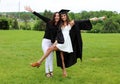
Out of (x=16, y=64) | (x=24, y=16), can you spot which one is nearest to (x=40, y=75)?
(x=16, y=64)

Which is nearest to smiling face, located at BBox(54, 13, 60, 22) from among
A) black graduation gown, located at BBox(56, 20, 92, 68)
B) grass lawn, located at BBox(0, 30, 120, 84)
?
black graduation gown, located at BBox(56, 20, 92, 68)

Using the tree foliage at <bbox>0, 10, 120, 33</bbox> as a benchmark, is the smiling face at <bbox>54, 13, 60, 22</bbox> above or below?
above

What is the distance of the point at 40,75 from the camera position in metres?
11.3

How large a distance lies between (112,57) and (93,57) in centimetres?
82

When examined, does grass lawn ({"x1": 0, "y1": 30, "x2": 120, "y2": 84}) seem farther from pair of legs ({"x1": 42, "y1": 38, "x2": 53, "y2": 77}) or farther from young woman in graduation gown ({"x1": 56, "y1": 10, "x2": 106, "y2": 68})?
young woman in graduation gown ({"x1": 56, "y1": 10, "x2": 106, "y2": 68})

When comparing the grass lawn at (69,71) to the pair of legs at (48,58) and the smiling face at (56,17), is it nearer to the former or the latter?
the pair of legs at (48,58)

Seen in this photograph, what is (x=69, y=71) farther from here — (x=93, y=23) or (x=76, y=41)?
(x=93, y=23)

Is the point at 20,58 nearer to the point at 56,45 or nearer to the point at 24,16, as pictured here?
the point at 56,45

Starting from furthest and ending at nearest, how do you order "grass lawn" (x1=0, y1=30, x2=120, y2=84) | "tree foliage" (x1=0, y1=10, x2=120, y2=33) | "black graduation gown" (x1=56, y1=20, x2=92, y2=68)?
"tree foliage" (x1=0, y1=10, x2=120, y2=33)
"black graduation gown" (x1=56, y1=20, x2=92, y2=68)
"grass lawn" (x1=0, y1=30, x2=120, y2=84)

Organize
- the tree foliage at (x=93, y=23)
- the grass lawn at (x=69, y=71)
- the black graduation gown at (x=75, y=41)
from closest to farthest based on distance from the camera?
the grass lawn at (x=69, y=71) < the black graduation gown at (x=75, y=41) < the tree foliage at (x=93, y=23)

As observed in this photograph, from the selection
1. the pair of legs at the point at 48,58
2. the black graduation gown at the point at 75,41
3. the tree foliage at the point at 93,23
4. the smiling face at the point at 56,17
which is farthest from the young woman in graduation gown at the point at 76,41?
the tree foliage at the point at 93,23

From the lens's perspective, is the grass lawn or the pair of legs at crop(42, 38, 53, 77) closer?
the grass lawn

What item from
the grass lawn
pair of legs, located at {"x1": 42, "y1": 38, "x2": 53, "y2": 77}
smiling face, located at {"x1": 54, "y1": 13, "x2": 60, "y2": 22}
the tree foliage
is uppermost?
smiling face, located at {"x1": 54, "y1": 13, "x2": 60, "y2": 22}

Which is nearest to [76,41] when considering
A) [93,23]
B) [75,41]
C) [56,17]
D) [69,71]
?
A: [75,41]
